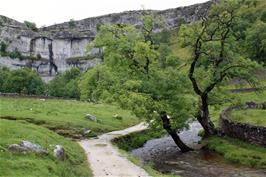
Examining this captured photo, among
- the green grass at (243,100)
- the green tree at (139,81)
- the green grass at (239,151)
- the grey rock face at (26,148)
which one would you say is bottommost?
the green grass at (243,100)

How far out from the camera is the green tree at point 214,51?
137 ft

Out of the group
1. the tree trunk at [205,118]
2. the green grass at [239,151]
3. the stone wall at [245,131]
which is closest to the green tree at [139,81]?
the green grass at [239,151]

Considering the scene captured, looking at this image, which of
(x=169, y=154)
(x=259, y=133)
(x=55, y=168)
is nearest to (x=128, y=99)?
(x=169, y=154)

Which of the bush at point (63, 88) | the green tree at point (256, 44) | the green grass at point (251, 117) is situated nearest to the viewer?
the green grass at point (251, 117)

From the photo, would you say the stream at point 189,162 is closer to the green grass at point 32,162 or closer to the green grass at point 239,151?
the green grass at point 239,151

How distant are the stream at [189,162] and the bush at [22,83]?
321 feet

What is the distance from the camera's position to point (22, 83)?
140000 millimetres

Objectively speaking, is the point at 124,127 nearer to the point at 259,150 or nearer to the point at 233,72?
the point at 233,72

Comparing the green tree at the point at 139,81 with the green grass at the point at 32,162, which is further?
the green tree at the point at 139,81

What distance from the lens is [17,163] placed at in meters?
19.6

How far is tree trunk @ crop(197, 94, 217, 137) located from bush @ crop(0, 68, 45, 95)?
97.9 metres

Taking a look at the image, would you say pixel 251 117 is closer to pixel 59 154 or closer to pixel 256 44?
pixel 59 154

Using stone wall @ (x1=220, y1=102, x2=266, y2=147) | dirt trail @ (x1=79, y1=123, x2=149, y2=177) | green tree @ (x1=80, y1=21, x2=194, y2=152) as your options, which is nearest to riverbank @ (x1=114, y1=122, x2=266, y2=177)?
stone wall @ (x1=220, y1=102, x2=266, y2=147)

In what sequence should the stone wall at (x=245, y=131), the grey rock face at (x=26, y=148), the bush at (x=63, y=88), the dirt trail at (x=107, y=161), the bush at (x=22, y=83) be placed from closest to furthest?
the grey rock face at (x=26, y=148) < the dirt trail at (x=107, y=161) < the stone wall at (x=245, y=131) < the bush at (x=22, y=83) < the bush at (x=63, y=88)
